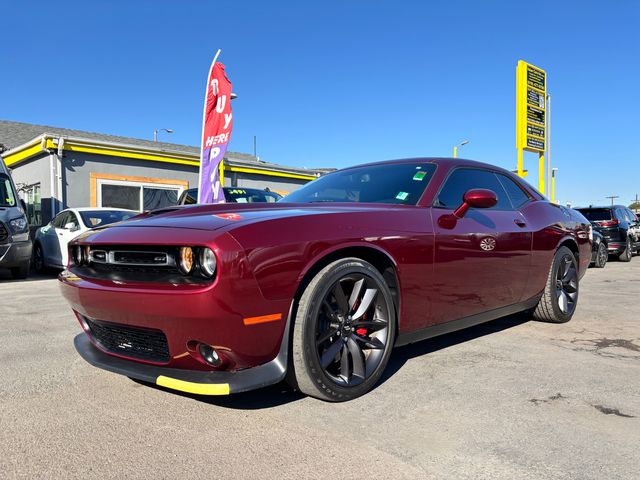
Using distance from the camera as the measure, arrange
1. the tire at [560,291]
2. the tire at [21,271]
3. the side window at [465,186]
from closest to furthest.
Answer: the side window at [465,186]
the tire at [560,291]
the tire at [21,271]

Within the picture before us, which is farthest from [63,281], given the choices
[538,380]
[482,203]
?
→ [538,380]

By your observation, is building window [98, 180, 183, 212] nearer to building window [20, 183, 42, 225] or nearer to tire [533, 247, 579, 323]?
building window [20, 183, 42, 225]

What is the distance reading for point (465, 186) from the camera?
12.1ft

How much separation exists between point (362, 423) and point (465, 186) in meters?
2.00

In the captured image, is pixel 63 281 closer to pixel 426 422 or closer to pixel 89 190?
pixel 426 422

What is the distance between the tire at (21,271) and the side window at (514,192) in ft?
25.9

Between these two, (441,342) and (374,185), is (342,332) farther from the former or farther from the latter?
(441,342)

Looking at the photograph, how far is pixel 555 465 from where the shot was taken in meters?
1.99

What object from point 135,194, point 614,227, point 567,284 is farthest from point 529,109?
point 567,284

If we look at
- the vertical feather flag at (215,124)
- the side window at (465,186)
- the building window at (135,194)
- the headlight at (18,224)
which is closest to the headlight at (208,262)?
the side window at (465,186)

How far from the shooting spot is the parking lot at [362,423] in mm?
1983

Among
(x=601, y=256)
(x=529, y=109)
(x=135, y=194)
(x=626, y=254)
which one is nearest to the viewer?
(x=601, y=256)

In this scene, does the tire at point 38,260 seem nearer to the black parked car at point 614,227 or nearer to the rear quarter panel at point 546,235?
the rear quarter panel at point 546,235

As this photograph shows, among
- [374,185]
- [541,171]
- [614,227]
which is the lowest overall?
[614,227]
